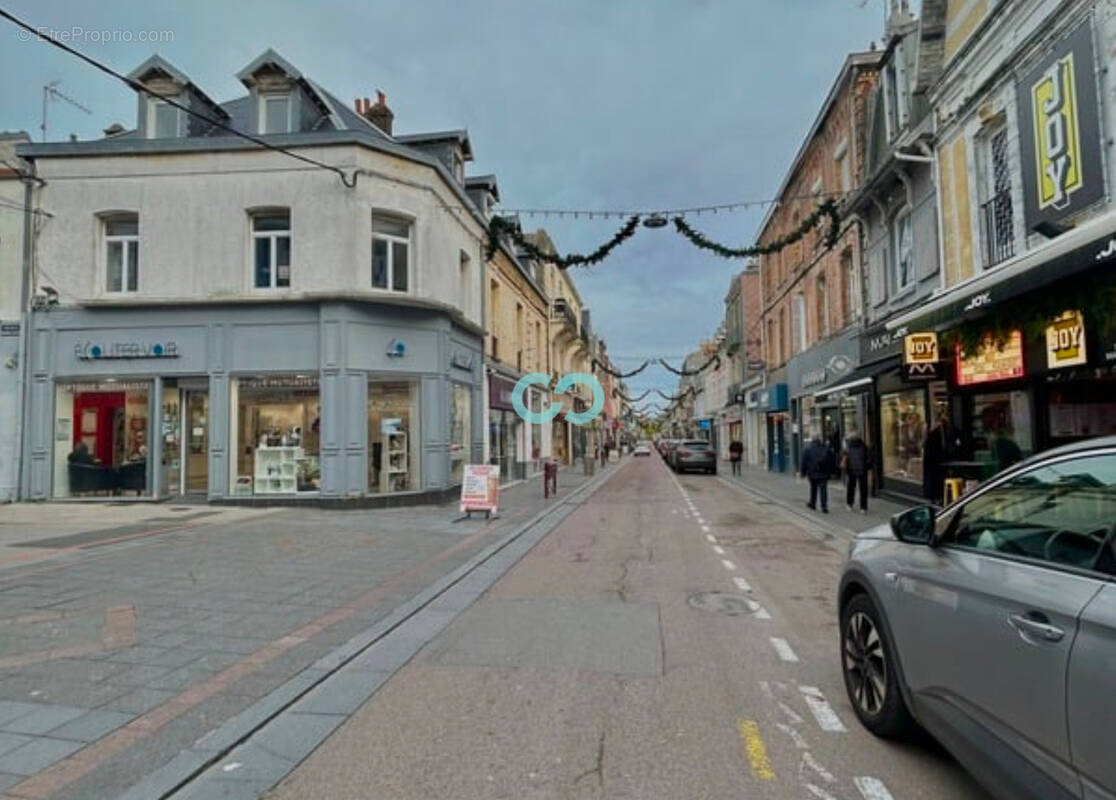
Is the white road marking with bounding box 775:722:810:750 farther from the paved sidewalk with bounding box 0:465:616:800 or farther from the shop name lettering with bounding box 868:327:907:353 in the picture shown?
the shop name lettering with bounding box 868:327:907:353

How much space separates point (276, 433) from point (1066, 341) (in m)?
14.6

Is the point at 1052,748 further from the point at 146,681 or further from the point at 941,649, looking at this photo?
the point at 146,681

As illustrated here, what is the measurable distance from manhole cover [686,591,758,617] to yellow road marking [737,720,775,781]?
257cm

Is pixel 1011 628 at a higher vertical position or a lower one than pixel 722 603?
higher

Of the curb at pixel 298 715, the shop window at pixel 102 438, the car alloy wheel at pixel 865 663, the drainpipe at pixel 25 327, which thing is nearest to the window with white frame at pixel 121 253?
the drainpipe at pixel 25 327

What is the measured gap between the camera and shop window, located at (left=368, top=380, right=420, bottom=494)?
1569cm

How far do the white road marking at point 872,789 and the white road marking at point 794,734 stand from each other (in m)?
0.38

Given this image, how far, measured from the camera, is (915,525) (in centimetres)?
365

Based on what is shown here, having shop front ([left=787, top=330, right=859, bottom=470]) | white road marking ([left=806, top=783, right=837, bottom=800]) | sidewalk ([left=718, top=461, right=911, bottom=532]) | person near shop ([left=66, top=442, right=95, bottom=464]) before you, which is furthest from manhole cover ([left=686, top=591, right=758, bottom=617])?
person near shop ([left=66, top=442, right=95, bottom=464])

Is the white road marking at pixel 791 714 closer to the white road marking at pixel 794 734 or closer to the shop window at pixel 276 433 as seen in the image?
the white road marking at pixel 794 734

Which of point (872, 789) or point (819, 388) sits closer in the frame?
point (872, 789)

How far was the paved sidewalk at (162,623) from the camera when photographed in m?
3.69

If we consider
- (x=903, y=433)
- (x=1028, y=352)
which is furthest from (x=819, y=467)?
(x=1028, y=352)

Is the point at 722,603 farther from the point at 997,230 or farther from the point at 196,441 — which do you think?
the point at 196,441
